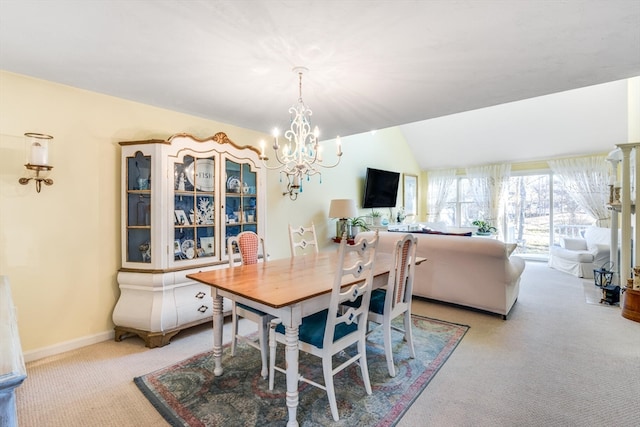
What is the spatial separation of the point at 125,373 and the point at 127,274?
88cm

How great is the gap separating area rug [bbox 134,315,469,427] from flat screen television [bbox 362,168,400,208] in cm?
372

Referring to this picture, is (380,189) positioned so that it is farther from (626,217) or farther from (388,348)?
(388,348)

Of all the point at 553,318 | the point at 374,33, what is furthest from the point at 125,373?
the point at 553,318

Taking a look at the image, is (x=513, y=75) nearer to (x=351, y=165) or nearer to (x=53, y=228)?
(x=351, y=165)

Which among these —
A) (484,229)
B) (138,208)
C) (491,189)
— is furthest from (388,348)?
(491,189)

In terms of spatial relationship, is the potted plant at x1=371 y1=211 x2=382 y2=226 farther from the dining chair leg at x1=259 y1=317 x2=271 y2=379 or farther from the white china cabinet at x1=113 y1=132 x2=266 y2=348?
the dining chair leg at x1=259 y1=317 x2=271 y2=379

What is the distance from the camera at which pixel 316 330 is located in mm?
1757

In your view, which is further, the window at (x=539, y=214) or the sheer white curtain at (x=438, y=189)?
the sheer white curtain at (x=438, y=189)

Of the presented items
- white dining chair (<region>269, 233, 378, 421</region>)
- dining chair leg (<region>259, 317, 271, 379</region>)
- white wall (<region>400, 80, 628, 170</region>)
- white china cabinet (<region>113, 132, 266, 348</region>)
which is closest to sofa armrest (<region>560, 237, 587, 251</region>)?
white wall (<region>400, 80, 628, 170</region>)

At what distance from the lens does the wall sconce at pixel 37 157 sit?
2195 mm

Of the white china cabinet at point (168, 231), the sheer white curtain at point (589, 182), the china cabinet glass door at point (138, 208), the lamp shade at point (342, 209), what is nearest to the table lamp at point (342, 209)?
the lamp shade at point (342, 209)

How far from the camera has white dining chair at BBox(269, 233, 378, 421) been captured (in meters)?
1.62

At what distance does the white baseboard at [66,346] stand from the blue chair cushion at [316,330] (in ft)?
6.39

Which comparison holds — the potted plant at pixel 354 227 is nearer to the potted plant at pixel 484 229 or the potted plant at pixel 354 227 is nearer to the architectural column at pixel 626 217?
the potted plant at pixel 484 229
